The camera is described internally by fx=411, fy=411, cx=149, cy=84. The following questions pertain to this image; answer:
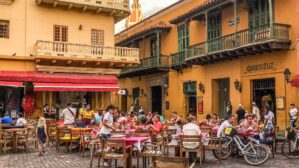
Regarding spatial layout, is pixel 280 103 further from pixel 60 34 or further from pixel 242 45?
pixel 60 34

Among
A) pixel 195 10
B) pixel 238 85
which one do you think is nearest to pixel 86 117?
pixel 238 85

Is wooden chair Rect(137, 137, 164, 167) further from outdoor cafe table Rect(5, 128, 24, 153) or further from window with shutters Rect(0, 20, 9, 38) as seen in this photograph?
window with shutters Rect(0, 20, 9, 38)

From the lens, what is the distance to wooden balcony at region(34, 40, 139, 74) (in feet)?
74.1

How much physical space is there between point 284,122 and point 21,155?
1213 centimetres

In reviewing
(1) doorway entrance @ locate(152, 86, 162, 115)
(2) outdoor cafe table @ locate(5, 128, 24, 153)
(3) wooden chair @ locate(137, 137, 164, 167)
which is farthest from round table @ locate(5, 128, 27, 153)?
(1) doorway entrance @ locate(152, 86, 162, 115)

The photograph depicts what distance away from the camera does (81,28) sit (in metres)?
25.2

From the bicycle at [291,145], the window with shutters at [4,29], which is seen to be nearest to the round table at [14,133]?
the bicycle at [291,145]

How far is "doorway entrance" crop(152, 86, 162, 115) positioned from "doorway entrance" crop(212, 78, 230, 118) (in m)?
8.02

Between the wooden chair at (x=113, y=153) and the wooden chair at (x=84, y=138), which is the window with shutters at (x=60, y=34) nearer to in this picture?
the wooden chair at (x=84, y=138)

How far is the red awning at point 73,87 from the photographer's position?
22.0 metres

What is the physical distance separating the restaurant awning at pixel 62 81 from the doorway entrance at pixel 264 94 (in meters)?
8.22

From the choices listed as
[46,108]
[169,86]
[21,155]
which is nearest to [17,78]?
[46,108]

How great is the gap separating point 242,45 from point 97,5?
30.5 ft

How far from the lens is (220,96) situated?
83.8ft
